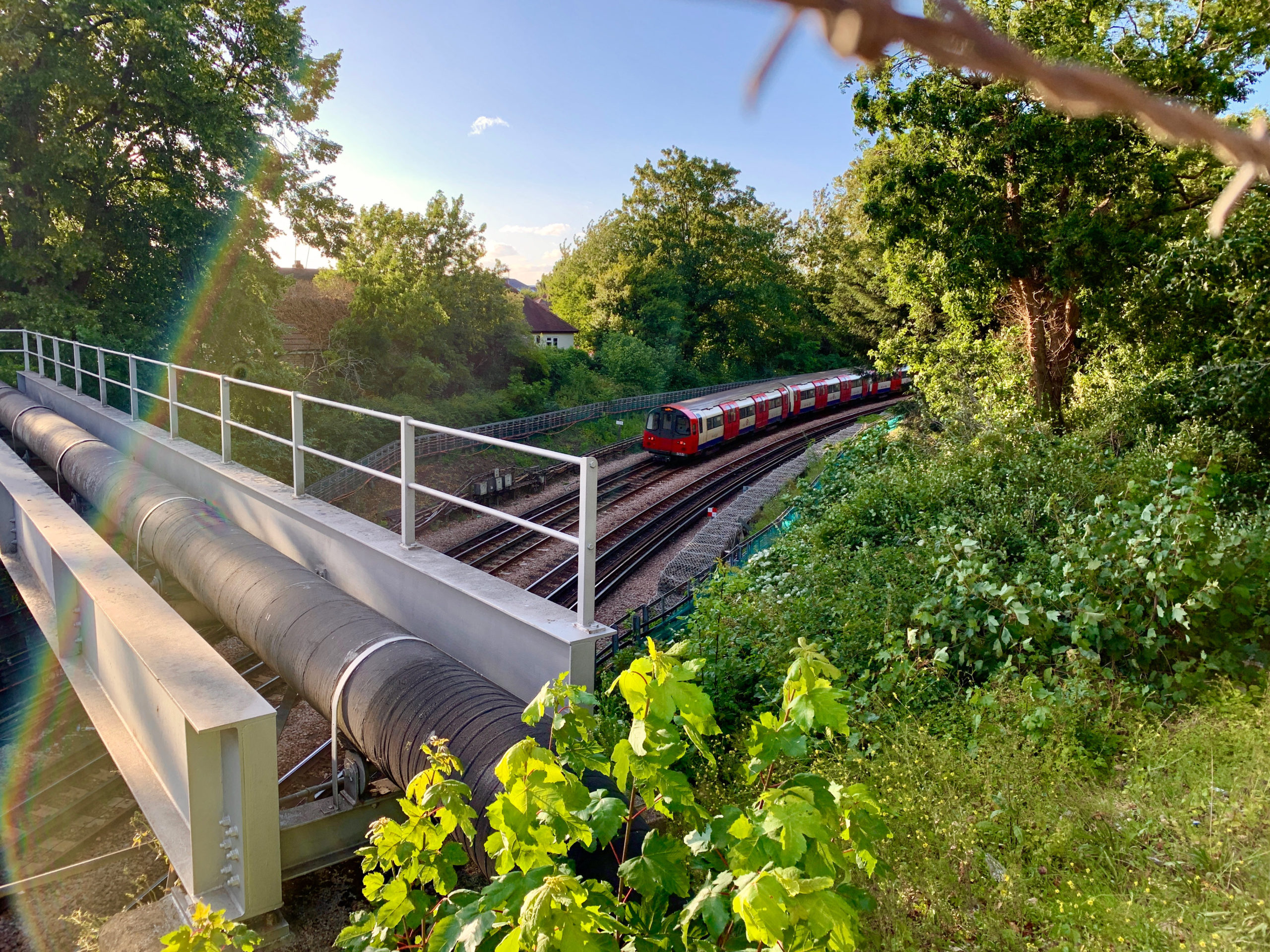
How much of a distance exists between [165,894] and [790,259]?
60.7m

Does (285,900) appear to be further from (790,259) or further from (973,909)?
(790,259)

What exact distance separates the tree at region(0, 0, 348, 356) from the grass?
68.8ft

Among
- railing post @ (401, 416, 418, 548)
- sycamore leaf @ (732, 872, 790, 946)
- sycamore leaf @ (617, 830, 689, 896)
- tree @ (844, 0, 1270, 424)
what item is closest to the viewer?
sycamore leaf @ (732, 872, 790, 946)

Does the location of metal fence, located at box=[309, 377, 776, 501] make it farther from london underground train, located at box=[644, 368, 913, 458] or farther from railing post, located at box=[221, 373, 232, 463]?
railing post, located at box=[221, 373, 232, 463]

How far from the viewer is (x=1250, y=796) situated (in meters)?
4.04

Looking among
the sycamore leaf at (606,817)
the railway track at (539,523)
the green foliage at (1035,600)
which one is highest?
the sycamore leaf at (606,817)

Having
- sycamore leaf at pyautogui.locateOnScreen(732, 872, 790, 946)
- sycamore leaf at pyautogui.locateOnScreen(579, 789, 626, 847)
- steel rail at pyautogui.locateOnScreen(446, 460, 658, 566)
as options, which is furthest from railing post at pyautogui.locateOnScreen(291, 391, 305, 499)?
steel rail at pyautogui.locateOnScreen(446, 460, 658, 566)

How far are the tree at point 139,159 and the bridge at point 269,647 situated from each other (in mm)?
14740

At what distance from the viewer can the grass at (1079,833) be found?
3441mm

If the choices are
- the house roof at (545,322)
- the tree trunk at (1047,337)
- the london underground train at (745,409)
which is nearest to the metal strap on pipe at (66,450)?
the tree trunk at (1047,337)

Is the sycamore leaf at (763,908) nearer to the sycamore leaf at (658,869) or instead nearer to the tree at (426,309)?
the sycamore leaf at (658,869)

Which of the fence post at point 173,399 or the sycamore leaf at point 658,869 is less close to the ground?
the fence post at point 173,399

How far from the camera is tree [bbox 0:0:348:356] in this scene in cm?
1833

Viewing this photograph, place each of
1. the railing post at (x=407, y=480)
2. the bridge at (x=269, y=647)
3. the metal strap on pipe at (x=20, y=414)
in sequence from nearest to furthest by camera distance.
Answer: the bridge at (x=269, y=647) < the railing post at (x=407, y=480) < the metal strap on pipe at (x=20, y=414)
